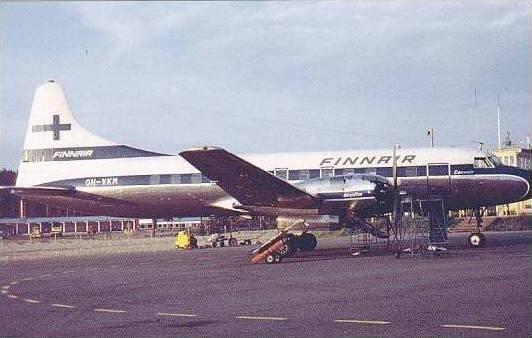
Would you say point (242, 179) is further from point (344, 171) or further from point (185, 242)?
point (185, 242)

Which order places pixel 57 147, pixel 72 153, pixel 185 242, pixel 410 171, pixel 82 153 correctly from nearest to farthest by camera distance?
pixel 410 171 < pixel 82 153 < pixel 72 153 < pixel 57 147 < pixel 185 242

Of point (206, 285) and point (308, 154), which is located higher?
point (308, 154)

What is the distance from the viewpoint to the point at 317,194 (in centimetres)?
2238

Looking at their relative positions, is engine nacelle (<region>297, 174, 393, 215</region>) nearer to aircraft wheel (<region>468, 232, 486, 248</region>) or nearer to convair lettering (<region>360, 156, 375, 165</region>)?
convair lettering (<region>360, 156, 375, 165</region>)

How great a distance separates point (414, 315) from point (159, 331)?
3919 mm

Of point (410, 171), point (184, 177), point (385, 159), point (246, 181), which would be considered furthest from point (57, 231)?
point (410, 171)

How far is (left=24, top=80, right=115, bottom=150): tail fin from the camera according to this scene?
30609 millimetres

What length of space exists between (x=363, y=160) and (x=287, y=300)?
1497cm

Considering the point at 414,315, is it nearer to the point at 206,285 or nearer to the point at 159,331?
the point at 159,331

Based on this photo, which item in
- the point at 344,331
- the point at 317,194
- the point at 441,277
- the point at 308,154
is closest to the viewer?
the point at 344,331

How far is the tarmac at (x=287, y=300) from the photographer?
896 centimetres

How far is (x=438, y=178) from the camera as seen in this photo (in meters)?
25.0

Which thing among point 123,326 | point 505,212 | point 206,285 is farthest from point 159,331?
point 505,212

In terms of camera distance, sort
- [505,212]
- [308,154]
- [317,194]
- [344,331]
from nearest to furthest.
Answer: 1. [344,331]
2. [317,194]
3. [308,154]
4. [505,212]
